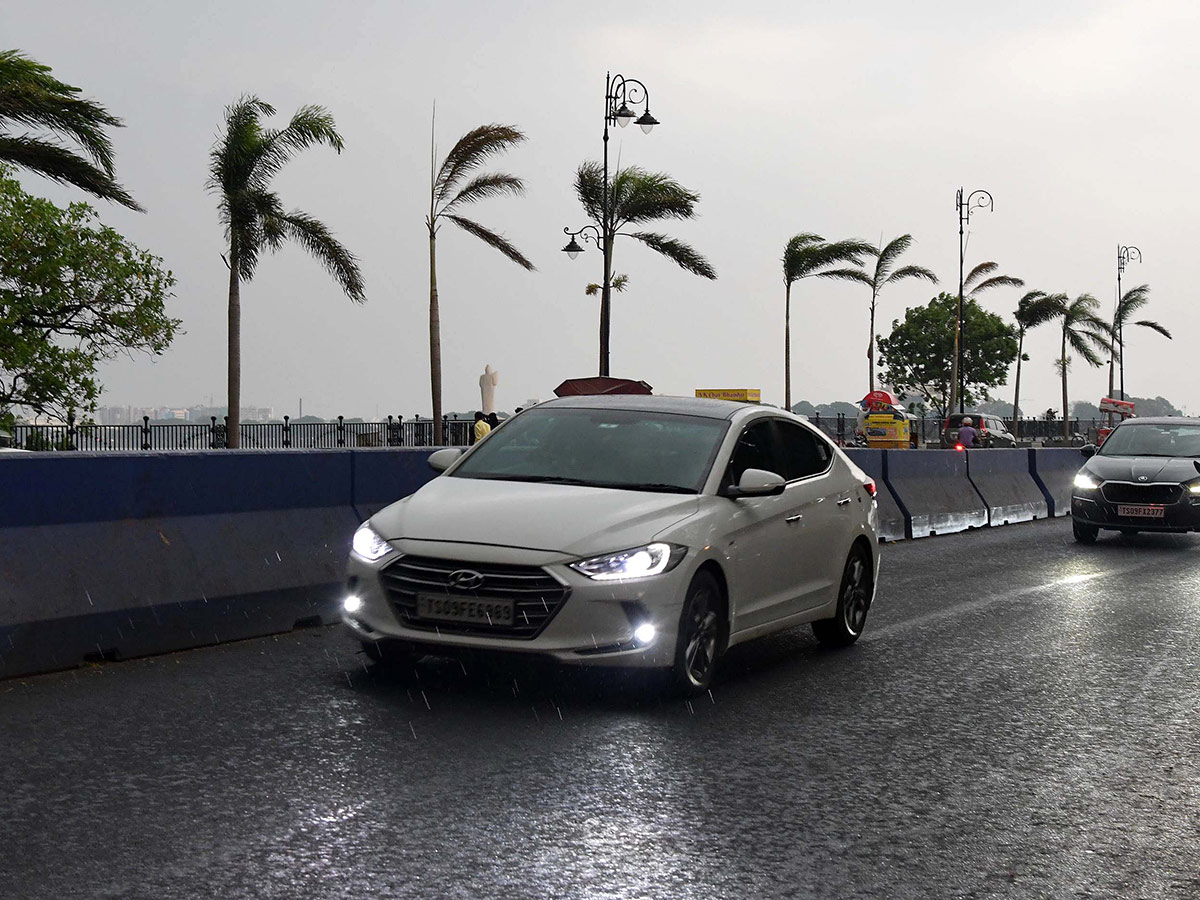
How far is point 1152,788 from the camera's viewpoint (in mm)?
5363

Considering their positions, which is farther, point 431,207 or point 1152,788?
point 431,207

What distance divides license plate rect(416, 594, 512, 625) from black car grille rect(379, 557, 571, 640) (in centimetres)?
2

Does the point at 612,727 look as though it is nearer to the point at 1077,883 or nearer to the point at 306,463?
the point at 1077,883

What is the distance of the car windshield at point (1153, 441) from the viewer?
17.9 meters

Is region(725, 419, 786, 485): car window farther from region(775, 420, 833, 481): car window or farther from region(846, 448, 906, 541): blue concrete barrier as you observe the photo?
region(846, 448, 906, 541): blue concrete barrier

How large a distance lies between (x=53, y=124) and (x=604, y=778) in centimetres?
2172

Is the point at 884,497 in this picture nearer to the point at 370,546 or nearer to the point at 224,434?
the point at 370,546

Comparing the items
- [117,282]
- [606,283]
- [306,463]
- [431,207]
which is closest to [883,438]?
[606,283]

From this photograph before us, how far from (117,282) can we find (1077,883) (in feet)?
97.3

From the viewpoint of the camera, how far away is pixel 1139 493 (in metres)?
16.9

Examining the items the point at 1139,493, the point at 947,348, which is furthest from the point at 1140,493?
the point at 947,348

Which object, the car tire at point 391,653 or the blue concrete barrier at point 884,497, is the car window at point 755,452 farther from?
the blue concrete barrier at point 884,497

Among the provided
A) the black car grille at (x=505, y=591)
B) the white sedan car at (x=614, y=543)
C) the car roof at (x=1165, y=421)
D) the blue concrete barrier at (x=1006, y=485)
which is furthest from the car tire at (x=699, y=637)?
the blue concrete barrier at (x=1006, y=485)

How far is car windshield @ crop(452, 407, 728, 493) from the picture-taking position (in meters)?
7.40
